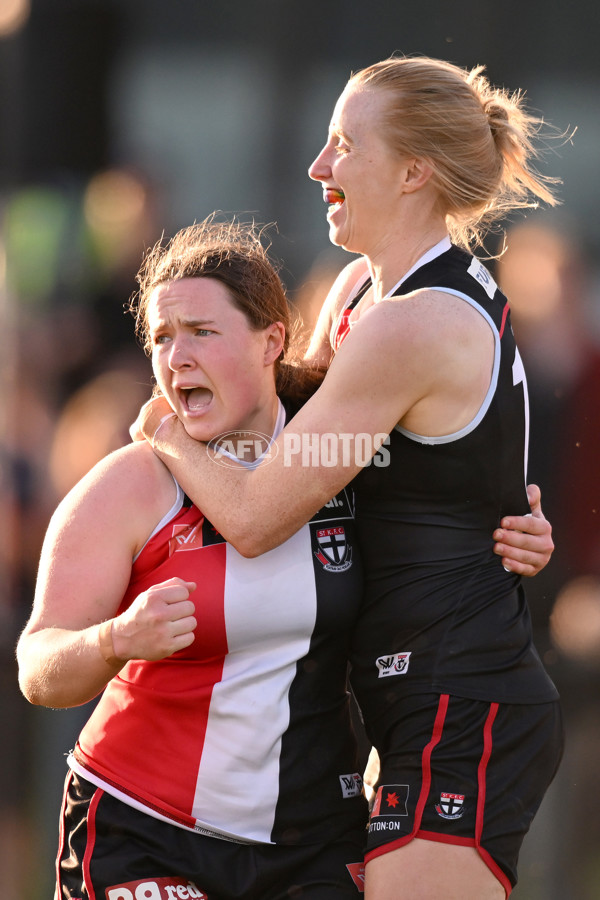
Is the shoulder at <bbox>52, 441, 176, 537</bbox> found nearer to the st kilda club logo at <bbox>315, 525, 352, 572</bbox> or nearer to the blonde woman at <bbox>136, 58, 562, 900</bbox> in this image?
the blonde woman at <bbox>136, 58, 562, 900</bbox>

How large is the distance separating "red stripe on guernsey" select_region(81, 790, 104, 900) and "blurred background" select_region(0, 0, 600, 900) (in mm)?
1748

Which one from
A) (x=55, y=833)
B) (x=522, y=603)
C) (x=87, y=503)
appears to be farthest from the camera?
(x=55, y=833)

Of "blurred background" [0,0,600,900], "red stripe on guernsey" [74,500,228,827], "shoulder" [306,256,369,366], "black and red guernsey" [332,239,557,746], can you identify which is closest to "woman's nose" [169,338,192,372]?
"red stripe on guernsey" [74,500,228,827]

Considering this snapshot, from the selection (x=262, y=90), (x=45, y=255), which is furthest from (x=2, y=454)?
(x=262, y=90)

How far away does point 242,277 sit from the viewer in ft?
6.48

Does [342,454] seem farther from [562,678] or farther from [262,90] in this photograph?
[262,90]

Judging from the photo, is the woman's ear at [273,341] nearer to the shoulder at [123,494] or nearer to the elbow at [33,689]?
the shoulder at [123,494]

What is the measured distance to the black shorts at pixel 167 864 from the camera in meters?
1.75

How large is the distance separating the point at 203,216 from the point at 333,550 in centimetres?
228

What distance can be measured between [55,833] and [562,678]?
5.96 ft

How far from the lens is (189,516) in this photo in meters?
1.87

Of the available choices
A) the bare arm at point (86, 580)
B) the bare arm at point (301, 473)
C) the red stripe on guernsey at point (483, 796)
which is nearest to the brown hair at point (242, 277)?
the bare arm at point (301, 473)

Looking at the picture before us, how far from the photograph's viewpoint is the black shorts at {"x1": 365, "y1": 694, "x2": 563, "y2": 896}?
1772 millimetres

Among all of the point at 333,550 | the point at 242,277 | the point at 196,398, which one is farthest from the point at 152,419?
the point at 333,550
